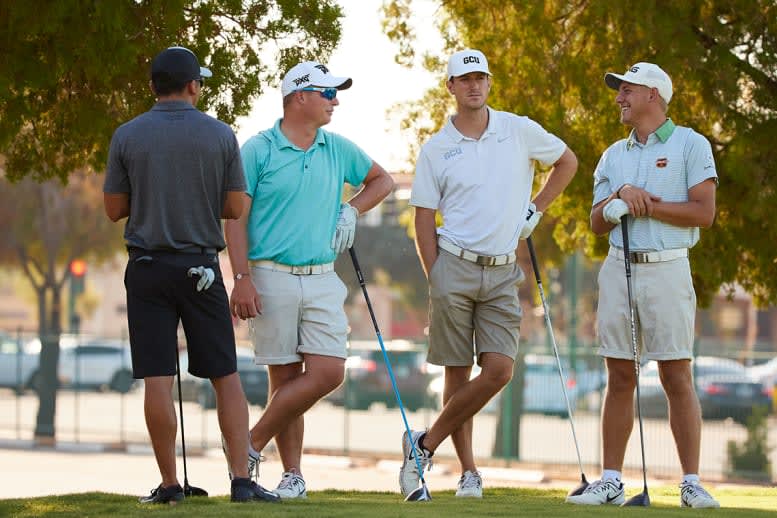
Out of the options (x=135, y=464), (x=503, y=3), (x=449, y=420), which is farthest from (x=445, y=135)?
(x=135, y=464)

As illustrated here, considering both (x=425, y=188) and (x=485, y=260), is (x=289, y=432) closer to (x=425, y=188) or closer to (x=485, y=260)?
(x=485, y=260)

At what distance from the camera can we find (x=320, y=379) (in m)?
8.02

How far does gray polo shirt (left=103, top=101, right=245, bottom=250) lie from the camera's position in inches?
278

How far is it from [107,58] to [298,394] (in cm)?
230

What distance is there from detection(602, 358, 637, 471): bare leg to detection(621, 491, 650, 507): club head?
34cm

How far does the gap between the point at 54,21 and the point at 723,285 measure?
7.13m

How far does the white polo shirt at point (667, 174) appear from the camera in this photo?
7992mm

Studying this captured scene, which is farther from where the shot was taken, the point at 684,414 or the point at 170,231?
the point at 684,414

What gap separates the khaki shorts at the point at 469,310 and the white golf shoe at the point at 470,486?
58 cm

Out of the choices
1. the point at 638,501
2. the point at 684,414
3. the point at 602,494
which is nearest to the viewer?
the point at 638,501

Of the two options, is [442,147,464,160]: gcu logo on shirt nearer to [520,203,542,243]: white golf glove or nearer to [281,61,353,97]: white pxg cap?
[520,203,542,243]: white golf glove

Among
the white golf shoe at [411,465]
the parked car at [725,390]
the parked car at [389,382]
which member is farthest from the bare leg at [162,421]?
the parked car at [389,382]

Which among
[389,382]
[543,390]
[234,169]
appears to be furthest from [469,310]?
[389,382]

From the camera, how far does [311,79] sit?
820 centimetres
